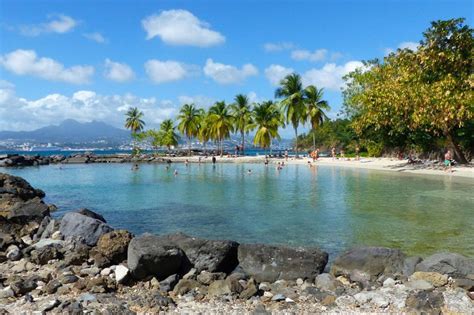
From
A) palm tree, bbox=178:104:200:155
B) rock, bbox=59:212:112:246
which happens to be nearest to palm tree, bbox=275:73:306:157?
palm tree, bbox=178:104:200:155

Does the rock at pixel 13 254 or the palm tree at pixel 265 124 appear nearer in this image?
the rock at pixel 13 254

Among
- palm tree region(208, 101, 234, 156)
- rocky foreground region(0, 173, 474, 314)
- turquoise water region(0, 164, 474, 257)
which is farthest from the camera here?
palm tree region(208, 101, 234, 156)

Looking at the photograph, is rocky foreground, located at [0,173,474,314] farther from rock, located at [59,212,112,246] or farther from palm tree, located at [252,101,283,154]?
palm tree, located at [252,101,283,154]

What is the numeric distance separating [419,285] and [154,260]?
6182 millimetres

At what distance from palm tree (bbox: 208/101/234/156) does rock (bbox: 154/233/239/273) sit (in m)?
72.0

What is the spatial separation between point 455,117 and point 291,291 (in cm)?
3254

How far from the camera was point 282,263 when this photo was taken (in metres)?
10.4

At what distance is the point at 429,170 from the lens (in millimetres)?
40719

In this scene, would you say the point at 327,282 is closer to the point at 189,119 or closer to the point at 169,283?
the point at 169,283

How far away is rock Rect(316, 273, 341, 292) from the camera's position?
30.5 ft

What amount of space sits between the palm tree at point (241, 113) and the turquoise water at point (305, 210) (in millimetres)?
51189

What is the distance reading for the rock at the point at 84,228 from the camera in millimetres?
13394

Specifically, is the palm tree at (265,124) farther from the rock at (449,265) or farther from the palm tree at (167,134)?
the rock at (449,265)

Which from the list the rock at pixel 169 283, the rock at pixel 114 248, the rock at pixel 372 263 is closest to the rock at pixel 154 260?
the rock at pixel 169 283
